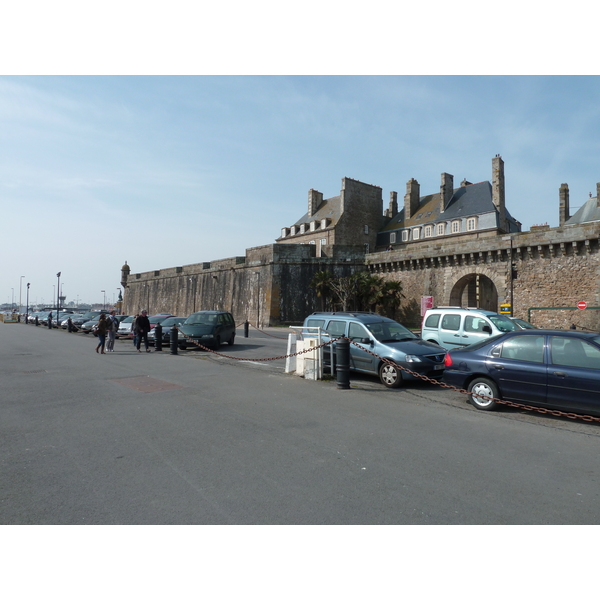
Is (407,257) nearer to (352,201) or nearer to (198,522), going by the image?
(352,201)

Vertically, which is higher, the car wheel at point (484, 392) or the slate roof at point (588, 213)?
the slate roof at point (588, 213)

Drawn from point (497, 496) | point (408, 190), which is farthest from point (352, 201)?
point (497, 496)

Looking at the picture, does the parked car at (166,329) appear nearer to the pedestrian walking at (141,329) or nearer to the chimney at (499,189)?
the pedestrian walking at (141,329)

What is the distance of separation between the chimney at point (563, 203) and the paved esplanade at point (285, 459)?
50561mm

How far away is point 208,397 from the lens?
317 inches

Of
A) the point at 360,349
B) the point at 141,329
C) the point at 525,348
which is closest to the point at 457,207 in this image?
the point at 141,329

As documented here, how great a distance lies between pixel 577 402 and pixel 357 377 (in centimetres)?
514

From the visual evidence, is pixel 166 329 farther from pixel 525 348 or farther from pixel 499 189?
pixel 499 189

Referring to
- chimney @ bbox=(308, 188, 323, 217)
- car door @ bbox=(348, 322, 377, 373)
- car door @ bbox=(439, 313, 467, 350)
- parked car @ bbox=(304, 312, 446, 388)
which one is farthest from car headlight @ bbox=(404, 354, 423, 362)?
chimney @ bbox=(308, 188, 323, 217)

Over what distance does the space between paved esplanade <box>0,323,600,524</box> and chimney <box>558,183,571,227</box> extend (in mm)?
50561

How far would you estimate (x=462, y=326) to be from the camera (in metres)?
12.6

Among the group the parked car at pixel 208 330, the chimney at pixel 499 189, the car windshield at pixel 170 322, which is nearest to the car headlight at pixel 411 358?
the parked car at pixel 208 330

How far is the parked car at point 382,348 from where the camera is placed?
914cm

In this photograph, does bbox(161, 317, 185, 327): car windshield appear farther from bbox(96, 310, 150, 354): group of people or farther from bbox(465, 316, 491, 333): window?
bbox(465, 316, 491, 333): window
